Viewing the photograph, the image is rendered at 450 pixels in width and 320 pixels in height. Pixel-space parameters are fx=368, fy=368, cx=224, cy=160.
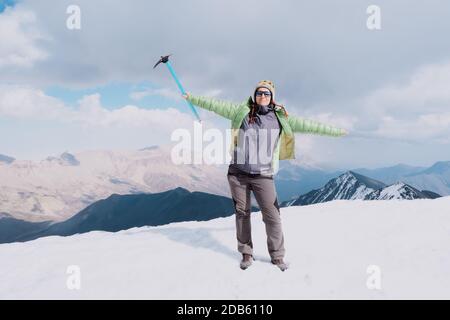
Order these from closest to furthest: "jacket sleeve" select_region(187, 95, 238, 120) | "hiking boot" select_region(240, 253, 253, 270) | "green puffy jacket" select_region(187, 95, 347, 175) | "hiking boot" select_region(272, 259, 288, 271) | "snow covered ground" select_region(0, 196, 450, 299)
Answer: "snow covered ground" select_region(0, 196, 450, 299)
"hiking boot" select_region(272, 259, 288, 271)
"hiking boot" select_region(240, 253, 253, 270)
"green puffy jacket" select_region(187, 95, 347, 175)
"jacket sleeve" select_region(187, 95, 238, 120)

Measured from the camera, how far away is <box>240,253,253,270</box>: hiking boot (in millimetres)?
6785

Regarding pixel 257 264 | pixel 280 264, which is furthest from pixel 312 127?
pixel 257 264

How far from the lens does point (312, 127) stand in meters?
7.27

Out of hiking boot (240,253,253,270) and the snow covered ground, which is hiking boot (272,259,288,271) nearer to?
the snow covered ground

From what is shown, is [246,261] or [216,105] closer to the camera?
[246,261]

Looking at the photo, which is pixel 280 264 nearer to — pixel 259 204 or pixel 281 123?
pixel 259 204

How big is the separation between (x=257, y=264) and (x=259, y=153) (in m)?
2.11

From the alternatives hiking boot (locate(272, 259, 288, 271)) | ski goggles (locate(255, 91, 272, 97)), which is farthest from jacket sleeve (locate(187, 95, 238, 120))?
hiking boot (locate(272, 259, 288, 271))

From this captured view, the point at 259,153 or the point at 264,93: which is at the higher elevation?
the point at 264,93

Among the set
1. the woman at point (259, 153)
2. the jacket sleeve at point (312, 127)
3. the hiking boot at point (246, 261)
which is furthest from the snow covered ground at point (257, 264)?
the jacket sleeve at point (312, 127)

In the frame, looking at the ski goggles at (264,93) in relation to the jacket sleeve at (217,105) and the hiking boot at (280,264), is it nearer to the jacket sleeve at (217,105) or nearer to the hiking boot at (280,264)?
the jacket sleeve at (217,105)
